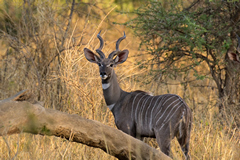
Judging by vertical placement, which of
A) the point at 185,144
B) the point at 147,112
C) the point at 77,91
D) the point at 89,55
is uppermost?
the point at 89,55

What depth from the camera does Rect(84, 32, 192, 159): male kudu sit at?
3.54 meters

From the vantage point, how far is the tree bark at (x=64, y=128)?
2.04 meters

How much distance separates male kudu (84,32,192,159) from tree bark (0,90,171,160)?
3.06 feet

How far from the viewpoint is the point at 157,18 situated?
5.21 metres

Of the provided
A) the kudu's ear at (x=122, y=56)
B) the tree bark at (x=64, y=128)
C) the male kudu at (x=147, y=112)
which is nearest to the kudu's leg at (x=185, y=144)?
the male kudu at (x=147, y=112)

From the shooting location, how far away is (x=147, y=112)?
12.9ft

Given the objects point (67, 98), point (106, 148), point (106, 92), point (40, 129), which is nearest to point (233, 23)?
point (106, 92)

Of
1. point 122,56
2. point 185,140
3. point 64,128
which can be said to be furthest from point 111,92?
point 64,128

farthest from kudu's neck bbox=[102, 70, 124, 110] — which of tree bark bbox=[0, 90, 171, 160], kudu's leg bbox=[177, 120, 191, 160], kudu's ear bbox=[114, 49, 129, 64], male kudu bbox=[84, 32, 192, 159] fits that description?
tree bark bbox=[0, 90, 171, 160]

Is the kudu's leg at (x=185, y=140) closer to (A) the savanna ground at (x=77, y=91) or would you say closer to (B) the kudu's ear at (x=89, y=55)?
(A) the savanna ground at (x=77, y=91)

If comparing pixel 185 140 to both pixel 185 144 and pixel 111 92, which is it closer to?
pixel 185 144

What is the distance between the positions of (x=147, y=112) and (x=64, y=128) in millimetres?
1753

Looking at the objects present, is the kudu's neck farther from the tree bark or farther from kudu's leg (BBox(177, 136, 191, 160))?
the tree bark

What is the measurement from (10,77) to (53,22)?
1267 mm
